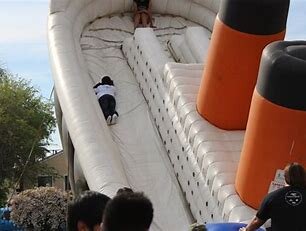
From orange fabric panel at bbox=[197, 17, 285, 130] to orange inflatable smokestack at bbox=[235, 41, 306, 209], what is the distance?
0.64m


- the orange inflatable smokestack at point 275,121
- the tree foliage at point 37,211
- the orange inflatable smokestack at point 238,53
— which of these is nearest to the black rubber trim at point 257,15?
the orange inflatable smokestack at point 238,53

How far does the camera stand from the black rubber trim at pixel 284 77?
4285mm

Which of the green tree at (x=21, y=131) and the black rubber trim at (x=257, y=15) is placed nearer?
the black rubber trim at (x=257, y=15)

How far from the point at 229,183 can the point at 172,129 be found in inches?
42.8

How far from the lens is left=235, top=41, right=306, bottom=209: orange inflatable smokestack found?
4312 mm

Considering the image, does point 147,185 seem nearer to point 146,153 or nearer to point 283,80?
point 146,153

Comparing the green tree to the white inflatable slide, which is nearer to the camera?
the white inflatable slide

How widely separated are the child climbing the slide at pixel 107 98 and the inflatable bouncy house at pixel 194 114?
0.07 meters

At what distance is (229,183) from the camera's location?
4809 millimetres

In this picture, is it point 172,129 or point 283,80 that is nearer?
point 283,80

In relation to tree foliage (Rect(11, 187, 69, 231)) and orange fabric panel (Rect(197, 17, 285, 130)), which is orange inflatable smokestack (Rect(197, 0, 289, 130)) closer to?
orange fabric panel (Rect(197, 17, 285, 130))

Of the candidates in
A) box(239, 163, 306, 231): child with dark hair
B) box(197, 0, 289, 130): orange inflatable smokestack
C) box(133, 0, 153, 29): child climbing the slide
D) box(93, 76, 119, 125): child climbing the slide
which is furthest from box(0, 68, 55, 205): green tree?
box(239, 163, 306, 231): child with dark hair

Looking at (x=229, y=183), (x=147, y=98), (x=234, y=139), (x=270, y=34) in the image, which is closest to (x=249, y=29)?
(x=270, y=34)

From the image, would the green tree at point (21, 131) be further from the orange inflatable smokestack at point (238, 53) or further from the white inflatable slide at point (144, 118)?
the orange inflatable smokestack at point (238, 53)
